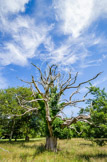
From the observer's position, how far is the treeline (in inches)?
414

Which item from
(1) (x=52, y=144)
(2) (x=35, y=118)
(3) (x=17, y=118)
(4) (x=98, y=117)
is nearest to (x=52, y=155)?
(1) (x=52, y=144)

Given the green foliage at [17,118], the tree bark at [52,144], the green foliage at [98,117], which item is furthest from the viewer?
the green foliage at [17,118]

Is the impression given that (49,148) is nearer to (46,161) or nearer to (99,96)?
(46,161)

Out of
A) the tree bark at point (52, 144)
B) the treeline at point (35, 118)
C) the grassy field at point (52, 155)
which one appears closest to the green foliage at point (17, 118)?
the treeline at point (35, 118)

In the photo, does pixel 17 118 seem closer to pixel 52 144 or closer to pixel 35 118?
pixel 35 118

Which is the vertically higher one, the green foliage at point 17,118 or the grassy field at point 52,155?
the green foliage at point 17,118

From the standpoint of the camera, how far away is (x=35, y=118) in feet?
111

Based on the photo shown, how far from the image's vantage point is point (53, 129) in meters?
15.5

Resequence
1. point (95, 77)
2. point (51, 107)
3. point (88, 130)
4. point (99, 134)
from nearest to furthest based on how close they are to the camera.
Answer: point (99, 134) < point (88, 130) < point (95, 77) < point (51, 107)

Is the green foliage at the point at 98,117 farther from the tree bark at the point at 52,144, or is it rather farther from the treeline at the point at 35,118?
the tree bark at the point at 52,144

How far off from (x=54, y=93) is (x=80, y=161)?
10.4m

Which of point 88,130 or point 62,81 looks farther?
point 62,81

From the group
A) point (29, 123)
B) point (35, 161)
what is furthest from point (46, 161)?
point (29, 123)

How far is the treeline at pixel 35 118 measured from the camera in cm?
1052
